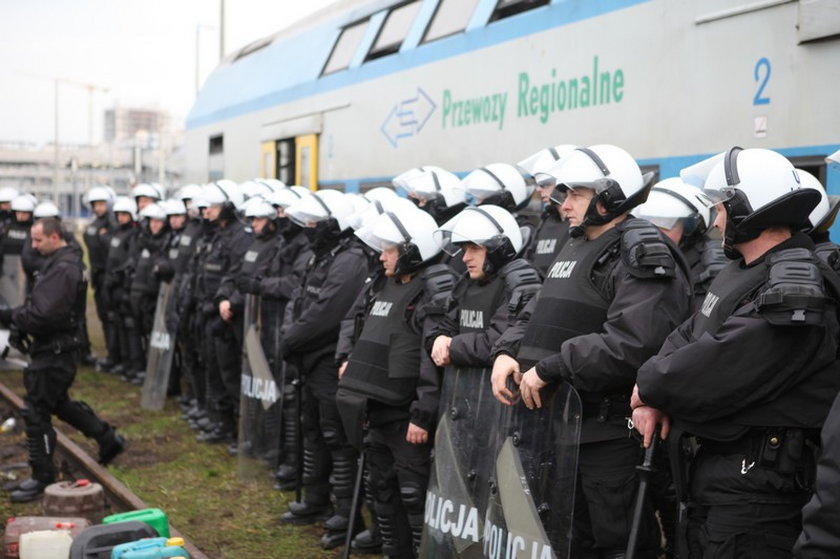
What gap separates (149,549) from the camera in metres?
5.24

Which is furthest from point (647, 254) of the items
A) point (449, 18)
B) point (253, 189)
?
point (253, 189)

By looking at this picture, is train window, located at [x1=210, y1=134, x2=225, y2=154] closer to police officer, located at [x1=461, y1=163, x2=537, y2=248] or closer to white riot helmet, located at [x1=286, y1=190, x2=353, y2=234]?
white riot helmet, located at [x1=286, y1=190, x2=353, y2=234]

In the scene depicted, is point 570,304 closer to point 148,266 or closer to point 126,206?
point 148,266

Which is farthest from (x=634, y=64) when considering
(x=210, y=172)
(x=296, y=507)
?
(x=210, y=172)

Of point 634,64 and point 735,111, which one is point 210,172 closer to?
point 634,64

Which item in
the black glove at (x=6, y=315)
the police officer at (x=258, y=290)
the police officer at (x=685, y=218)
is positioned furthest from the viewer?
the black glove at (x=6, y=315)

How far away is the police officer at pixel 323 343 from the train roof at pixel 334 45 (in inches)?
87.7

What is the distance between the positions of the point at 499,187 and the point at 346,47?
589cm

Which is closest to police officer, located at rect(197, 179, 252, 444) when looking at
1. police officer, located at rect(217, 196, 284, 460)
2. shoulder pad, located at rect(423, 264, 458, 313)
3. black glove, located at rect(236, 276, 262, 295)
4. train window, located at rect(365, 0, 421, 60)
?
police officer, located at rect(217, 196, 284, 460)

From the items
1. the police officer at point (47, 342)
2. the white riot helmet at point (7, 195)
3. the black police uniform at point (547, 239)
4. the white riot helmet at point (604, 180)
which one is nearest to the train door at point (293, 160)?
the white riot helmet at point (7, 195)

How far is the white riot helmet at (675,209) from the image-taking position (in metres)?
5.45

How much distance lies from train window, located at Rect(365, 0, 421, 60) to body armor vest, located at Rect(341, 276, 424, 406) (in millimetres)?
5626

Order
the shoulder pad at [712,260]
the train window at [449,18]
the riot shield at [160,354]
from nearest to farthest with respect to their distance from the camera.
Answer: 1. the shoulder pad at [712,260]
2. the train window at [449,18]
3. the riot shield at [160,354]

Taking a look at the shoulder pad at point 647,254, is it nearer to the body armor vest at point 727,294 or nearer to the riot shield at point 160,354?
the body armor vest at point 727,294
